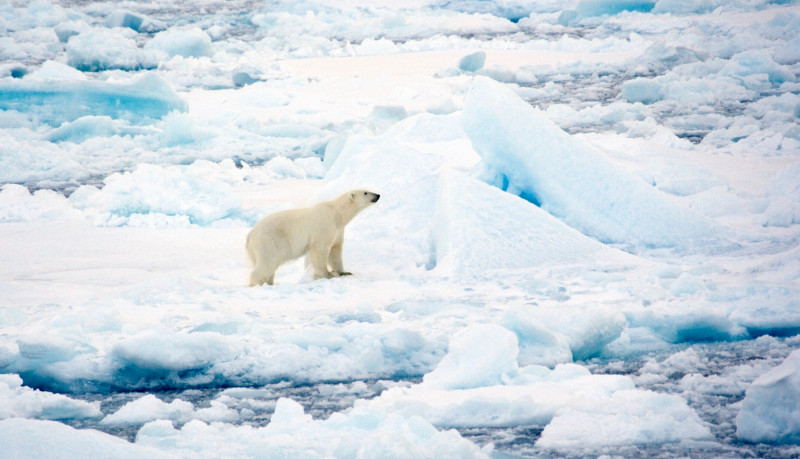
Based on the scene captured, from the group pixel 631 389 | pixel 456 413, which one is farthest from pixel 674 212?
pixel 456 413

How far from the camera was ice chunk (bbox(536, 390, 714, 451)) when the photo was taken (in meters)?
2.28

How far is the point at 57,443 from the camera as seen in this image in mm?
1860

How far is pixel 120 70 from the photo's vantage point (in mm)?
15484

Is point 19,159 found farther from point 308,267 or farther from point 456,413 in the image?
point 456,413

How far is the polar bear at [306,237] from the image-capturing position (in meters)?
4.25

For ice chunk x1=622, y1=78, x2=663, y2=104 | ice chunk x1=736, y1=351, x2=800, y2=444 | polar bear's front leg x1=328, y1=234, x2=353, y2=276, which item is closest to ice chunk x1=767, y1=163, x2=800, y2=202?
polar bear's front leg x1=328, y1=234, x2=353, y2=276

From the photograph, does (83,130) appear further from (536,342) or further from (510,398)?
(510,398)

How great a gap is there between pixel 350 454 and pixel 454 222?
255 cm

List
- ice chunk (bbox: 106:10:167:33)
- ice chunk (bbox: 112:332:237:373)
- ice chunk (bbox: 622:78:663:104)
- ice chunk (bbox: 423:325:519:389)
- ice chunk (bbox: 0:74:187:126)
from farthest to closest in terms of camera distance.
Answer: ice chunk (bbox: 106:10:167:33), ice chunk (bbox: 622:78:663:104), ice chunk (bbox: 0:74:187:126), ice chunk (bbox: 112:332:237:373), ice chunk (bbox: 423:325:519:389)

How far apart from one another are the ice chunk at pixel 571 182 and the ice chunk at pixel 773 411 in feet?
9.18

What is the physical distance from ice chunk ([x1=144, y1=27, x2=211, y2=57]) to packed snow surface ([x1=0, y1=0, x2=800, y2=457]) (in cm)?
586

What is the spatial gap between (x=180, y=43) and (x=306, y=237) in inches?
545

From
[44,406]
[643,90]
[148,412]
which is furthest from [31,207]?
[643,90]

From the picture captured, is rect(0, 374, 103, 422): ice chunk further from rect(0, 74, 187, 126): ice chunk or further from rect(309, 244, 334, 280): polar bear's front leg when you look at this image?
rect(0, 74, 187, 126): ice chunk
